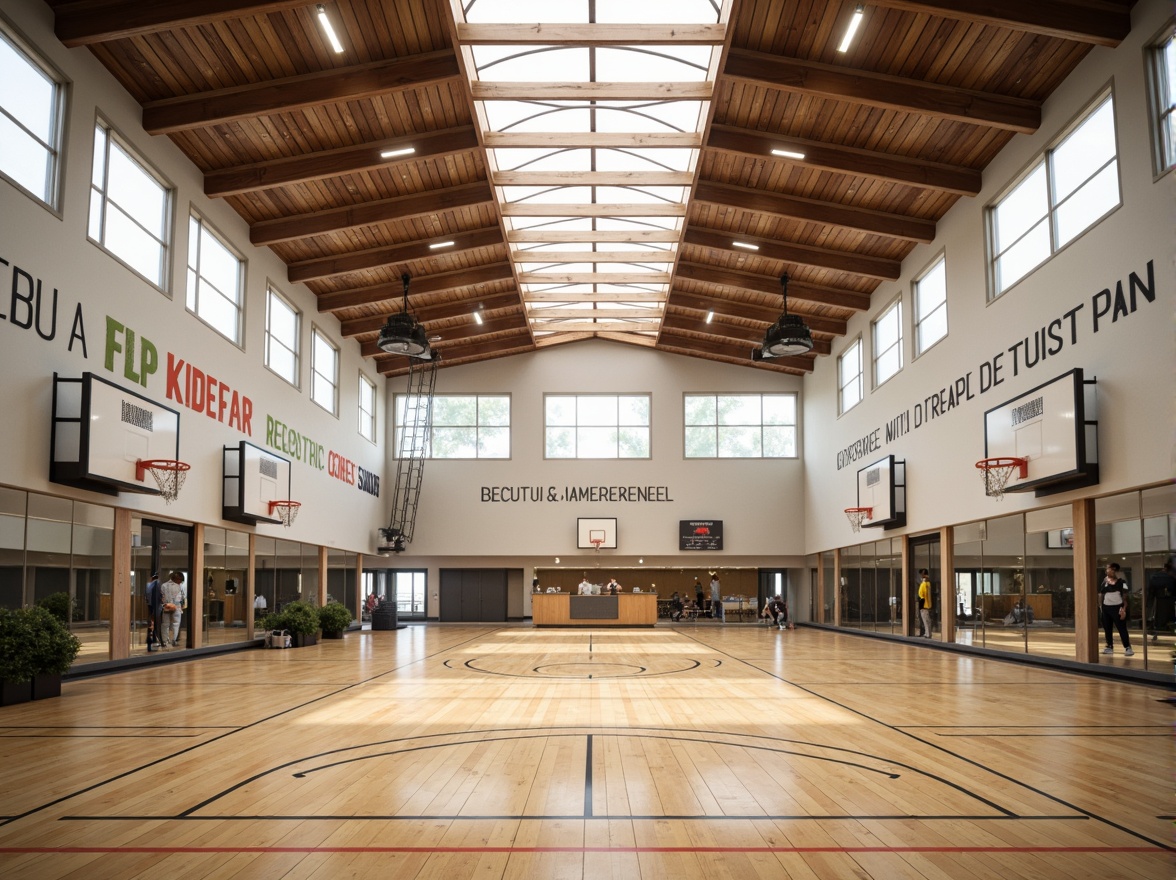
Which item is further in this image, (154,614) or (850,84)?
(154,614)

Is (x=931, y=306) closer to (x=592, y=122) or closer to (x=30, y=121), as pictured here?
(x=592, y=122)

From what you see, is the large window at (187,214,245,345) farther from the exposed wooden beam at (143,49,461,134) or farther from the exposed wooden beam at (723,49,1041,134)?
the exposed wooden beam at (723,49,1041,134)

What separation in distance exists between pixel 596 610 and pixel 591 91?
59.4 ft

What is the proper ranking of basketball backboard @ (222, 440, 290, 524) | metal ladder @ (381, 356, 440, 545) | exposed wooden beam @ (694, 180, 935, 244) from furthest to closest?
metal ladder @ (381, 356, 440, 545) < exposed wooden beam @ (694, 180, 935, 244) < basketball backboard @ (222, 440, 290, 524)

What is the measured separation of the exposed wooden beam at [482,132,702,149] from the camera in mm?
17031

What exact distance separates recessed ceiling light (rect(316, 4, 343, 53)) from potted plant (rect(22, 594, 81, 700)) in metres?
8.28

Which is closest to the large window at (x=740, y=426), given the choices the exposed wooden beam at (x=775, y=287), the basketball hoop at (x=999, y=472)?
the exposed wooden beam at (x=775, y=287)

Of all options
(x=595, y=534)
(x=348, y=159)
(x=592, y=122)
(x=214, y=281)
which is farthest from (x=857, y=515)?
(x=214, y=281)

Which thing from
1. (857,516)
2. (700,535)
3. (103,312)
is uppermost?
(103,312)

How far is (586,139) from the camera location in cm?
1703

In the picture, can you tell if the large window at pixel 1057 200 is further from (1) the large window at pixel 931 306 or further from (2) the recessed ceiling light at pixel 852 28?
(2) the recessed ceiling light at pixel 852 28

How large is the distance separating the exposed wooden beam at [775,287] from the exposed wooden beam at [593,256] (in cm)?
121

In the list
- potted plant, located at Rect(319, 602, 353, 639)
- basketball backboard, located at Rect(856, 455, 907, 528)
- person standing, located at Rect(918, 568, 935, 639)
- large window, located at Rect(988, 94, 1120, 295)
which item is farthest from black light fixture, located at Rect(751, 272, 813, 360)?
potted plant, located at Rect(319, 602, 353, 639)

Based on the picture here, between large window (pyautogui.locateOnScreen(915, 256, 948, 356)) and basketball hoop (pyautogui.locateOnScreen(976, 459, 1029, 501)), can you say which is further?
large window (pyautogui.locateOnScreen(915, 256, 948, 356))
